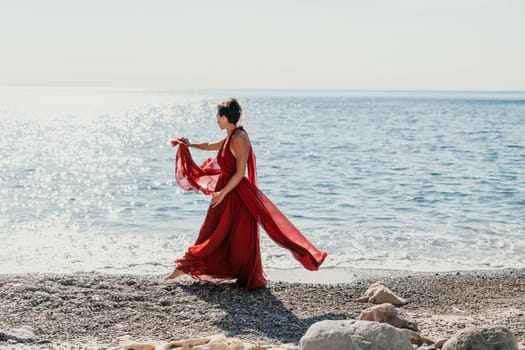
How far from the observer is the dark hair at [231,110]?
7.11 m

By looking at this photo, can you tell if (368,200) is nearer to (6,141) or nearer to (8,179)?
(8,179)

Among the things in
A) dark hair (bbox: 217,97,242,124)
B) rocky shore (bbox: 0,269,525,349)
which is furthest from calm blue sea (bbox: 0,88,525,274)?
dark hair (bbox: 217,97,242,124)

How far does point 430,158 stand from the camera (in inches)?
1080

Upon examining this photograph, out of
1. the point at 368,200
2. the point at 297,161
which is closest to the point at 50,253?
the point at 368,200

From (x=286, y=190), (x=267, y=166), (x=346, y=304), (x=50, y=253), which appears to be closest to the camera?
(x=346, y=304)

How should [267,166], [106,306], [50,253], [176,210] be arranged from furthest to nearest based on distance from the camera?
[267,166] → [176,210] → [50,253] → [106,306]

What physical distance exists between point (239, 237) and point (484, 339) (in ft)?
10.2

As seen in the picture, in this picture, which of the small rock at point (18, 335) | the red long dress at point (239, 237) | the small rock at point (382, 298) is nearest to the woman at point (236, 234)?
the red long dress at point (239, 237)

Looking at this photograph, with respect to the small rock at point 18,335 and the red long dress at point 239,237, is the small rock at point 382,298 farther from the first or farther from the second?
the small rock at point 18,335

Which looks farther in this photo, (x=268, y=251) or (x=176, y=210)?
(x=176, y=210)

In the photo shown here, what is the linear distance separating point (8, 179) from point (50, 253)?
11506mm

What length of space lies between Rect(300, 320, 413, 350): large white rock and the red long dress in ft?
8.40

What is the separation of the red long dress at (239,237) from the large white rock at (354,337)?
8.40ft

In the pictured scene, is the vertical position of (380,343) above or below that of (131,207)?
above
